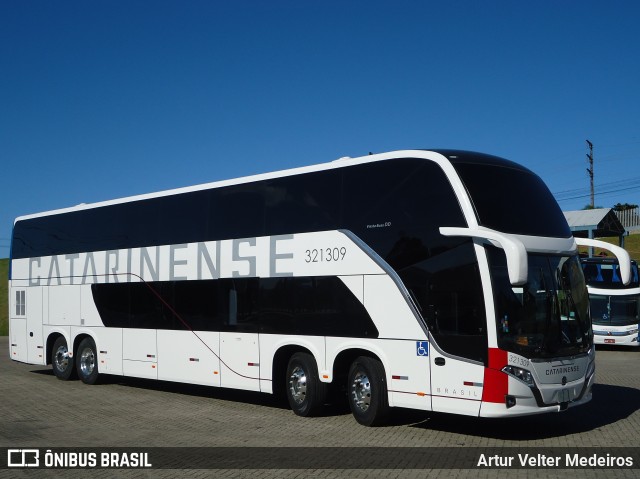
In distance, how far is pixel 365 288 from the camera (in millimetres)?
12570

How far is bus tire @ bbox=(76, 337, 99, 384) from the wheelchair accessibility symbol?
10.1 metres

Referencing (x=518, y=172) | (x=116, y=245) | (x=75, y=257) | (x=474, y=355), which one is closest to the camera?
(x=474, y=355)

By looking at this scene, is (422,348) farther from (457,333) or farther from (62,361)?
(62,361)

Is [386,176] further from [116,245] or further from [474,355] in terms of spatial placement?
[116,245]

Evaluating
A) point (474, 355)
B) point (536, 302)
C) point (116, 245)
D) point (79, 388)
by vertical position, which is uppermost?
point (116, 245)

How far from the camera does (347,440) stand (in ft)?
37.4

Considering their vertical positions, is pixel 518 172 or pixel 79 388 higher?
pixel 518 172

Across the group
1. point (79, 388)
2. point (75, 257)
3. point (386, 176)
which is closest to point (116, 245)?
point (75, 257)

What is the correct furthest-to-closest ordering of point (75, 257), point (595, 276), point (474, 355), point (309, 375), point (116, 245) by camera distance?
point (595, 276) < point (75, 257) < point (116, 245) < point (309, 375) < point (474, 355)

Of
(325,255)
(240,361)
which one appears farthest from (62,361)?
(325,255)

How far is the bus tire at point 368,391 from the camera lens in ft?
40.4

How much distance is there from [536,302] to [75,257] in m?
12.2

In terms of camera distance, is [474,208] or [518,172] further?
[518,172]

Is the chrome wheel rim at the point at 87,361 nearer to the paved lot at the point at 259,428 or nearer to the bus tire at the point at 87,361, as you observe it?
the bus tire at the point at 87,361
